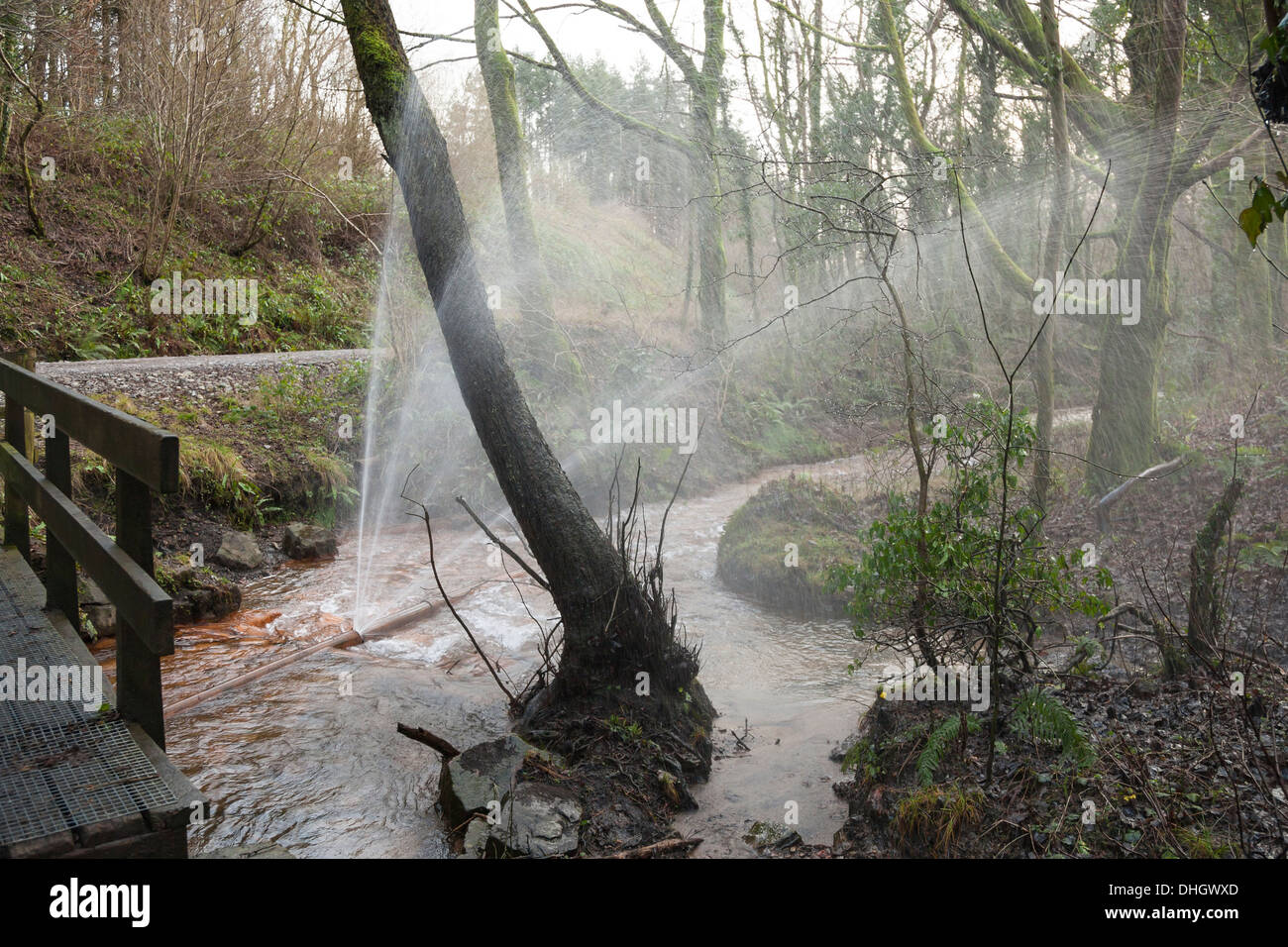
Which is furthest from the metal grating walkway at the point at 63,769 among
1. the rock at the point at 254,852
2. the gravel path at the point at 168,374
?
the gravel path at the point at 168,374

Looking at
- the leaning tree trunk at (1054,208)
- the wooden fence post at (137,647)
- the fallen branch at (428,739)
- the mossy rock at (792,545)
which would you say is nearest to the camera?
the wooden fence post at (137,647)

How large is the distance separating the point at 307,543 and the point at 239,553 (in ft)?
2.69

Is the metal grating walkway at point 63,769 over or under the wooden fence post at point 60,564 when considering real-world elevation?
under

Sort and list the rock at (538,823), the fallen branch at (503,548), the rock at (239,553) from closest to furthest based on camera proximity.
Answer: the rock at (538,823), the fallen branch at (503,548), the rock at (239,553)

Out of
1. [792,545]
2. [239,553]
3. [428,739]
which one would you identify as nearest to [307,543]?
[239,553]

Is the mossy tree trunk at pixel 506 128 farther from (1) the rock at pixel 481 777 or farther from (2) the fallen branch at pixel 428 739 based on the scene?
(1) the rock at pixel 481 777

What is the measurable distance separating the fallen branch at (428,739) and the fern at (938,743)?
2.43 meters

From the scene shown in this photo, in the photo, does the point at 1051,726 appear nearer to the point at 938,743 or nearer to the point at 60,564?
the point at 938,743

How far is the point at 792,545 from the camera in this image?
9.99 meters

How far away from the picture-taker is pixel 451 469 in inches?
522

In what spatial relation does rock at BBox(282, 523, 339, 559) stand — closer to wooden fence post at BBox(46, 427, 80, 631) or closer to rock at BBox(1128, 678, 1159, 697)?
wooden fence post at BBox(46, 427, 80, 631)

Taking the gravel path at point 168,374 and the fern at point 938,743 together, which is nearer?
the fern at point 938,743

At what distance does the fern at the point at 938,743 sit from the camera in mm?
4348
